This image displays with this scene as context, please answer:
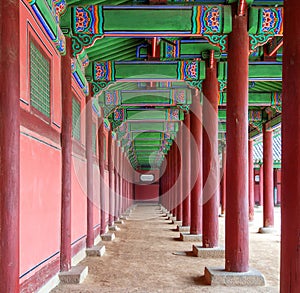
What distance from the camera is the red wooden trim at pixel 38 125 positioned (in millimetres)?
5836

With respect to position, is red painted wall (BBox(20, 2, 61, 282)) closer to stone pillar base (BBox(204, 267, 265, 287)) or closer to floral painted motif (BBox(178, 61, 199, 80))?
stone pillar base (BBox(204, 267, 265, 287))

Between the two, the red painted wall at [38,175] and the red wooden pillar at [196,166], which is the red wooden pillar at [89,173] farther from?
the red wooden pillar at [196,166]

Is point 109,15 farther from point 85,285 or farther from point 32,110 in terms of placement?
point 85,285

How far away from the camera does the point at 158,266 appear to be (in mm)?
9336

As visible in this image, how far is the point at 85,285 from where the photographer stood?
7.53 metres

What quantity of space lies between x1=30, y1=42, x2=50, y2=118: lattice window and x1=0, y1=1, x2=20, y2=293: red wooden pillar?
64.3 inches

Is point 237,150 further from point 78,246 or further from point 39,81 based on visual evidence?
point 78,246

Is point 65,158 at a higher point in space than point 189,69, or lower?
lower

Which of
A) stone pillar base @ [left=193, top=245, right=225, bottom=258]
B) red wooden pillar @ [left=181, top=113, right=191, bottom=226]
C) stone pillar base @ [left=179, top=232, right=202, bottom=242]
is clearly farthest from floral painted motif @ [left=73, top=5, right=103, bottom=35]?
red wooden pillar @ [left=181, top=113, right=191, bottom=226]

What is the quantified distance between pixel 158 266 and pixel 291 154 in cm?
618

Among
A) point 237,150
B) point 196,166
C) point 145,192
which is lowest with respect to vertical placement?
point 145,192

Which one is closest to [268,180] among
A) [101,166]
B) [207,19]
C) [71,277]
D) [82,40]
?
[101,166]

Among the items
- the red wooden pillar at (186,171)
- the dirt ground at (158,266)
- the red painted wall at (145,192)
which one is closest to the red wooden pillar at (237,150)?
the dirt ground at (158,266)

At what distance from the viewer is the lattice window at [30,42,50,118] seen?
250 inches
